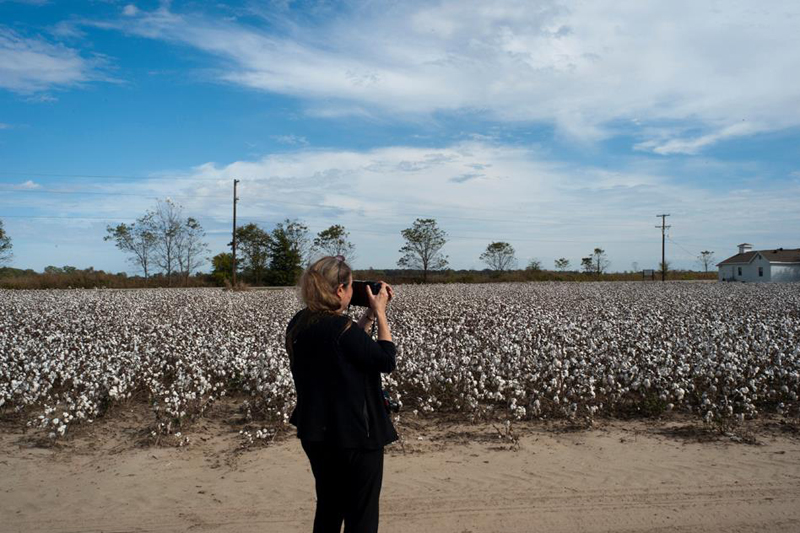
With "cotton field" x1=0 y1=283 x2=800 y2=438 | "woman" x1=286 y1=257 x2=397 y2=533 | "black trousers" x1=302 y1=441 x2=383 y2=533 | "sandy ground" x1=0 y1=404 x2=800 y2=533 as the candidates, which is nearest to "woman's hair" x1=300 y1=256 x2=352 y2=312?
"woman" x1=286 y1=257 x2=397 y2=533

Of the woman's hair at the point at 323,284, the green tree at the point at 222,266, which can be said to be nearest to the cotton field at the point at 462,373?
the woman's hair at the point at 323,284

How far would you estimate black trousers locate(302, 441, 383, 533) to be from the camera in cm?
269

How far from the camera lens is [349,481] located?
2.72 meters

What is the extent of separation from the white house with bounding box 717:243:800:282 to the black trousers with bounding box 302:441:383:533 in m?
69.5

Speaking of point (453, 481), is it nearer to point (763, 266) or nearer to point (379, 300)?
point (379, 300)

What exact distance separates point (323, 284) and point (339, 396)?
0.54 meters

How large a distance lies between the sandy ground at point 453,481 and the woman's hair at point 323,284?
2.15 m

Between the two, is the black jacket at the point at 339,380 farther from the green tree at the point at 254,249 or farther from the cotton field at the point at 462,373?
the green tree at the point at 254,249

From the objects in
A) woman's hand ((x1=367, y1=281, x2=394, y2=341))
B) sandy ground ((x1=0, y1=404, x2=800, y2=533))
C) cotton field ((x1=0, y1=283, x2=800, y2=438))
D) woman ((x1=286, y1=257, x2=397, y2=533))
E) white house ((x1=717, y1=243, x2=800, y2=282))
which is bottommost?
sandy ground ((x1=0, y1=404, x2=800, y2=533))

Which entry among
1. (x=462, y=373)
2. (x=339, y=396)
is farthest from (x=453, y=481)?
(x=462, y=373)

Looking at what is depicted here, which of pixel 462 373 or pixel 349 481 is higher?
pixel 349 481

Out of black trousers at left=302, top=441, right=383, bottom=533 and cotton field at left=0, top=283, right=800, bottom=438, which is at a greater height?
black trousers at left=302, top=441, right=383, bottom=533

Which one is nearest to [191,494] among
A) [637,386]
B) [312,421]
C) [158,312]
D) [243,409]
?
[243,409]

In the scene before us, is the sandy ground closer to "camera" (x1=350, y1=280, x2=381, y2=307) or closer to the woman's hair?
"camera" (x1=350, y1=280, x2=381, y2=307)
